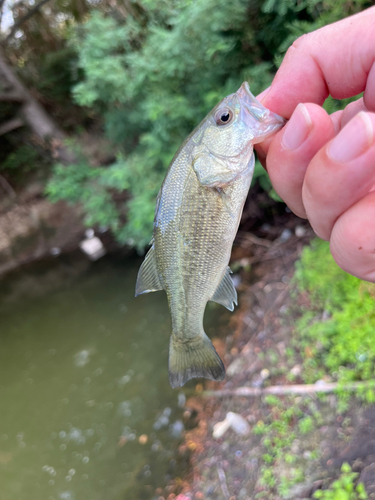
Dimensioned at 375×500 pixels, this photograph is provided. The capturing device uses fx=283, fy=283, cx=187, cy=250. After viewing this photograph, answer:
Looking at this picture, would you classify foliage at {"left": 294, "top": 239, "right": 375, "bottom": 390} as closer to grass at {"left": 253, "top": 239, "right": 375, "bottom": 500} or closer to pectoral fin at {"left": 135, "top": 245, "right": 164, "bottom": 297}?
grass at {"left": 253, "top": 239, "right": 375, "bottom": 500}

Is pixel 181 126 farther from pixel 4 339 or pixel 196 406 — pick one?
pixel 4 339

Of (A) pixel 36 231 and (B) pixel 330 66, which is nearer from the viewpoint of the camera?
(B) pixel 330 66

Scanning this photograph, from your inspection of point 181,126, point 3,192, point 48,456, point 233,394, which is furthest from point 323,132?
point 3,192

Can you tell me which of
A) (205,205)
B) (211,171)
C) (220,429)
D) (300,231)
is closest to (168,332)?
(220,429)

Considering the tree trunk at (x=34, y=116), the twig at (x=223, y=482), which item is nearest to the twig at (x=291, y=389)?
the twig at (x=223, y=482)

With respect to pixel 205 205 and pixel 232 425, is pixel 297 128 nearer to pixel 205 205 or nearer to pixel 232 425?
pixel 205 205

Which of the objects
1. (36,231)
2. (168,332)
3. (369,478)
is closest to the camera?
(369,478)
